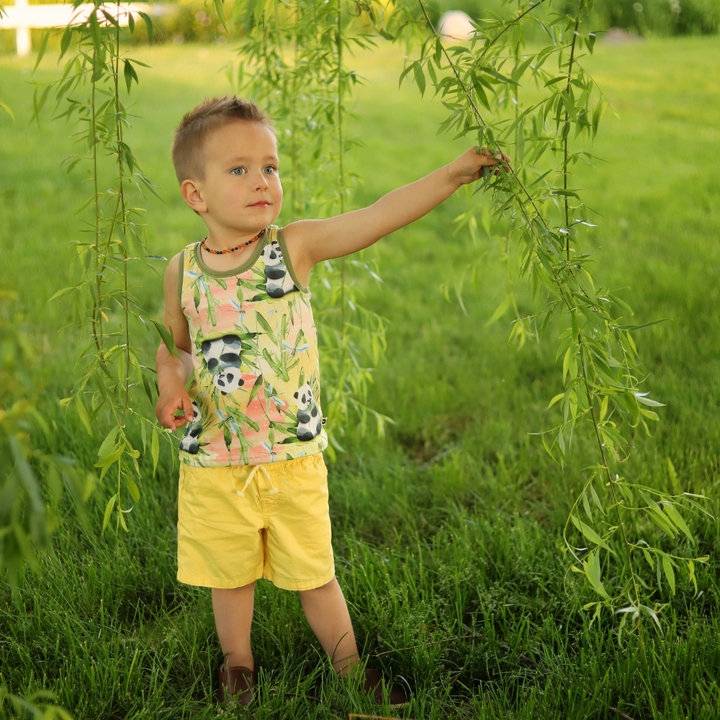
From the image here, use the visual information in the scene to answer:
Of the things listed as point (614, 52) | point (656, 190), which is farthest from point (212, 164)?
point (614, 52)

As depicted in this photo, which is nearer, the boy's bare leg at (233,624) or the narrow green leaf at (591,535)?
the narrow green leaf at (591,535)

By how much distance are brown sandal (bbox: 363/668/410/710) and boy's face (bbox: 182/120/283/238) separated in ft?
3.62

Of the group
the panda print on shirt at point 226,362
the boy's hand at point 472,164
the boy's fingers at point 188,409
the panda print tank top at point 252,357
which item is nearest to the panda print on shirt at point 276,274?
the panda print tank top at point 252,357

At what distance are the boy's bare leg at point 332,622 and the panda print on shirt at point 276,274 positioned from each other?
0.72 meters

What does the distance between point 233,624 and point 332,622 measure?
0.80 ft

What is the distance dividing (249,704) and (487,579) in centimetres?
75

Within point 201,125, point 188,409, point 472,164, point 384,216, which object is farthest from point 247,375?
point 472,164

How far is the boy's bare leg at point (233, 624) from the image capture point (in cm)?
189

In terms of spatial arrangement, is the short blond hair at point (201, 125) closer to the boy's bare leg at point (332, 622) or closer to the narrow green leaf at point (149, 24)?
the narrow green leaf at point (149, 24)

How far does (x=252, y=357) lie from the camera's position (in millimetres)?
1761

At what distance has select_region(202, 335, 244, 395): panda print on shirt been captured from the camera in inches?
69.6

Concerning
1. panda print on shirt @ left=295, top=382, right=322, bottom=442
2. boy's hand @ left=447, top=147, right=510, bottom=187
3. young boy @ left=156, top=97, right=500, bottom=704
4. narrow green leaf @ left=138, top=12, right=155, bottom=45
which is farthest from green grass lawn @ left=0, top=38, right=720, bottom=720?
boy's hand @ left=447, top=147, right=510, bottom=187

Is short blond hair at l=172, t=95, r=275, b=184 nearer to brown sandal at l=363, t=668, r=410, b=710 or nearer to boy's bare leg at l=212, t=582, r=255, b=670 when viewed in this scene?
boy's bare leg at l=212, t=582, r=255, b=670

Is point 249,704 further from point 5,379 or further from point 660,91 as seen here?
point 660,91
